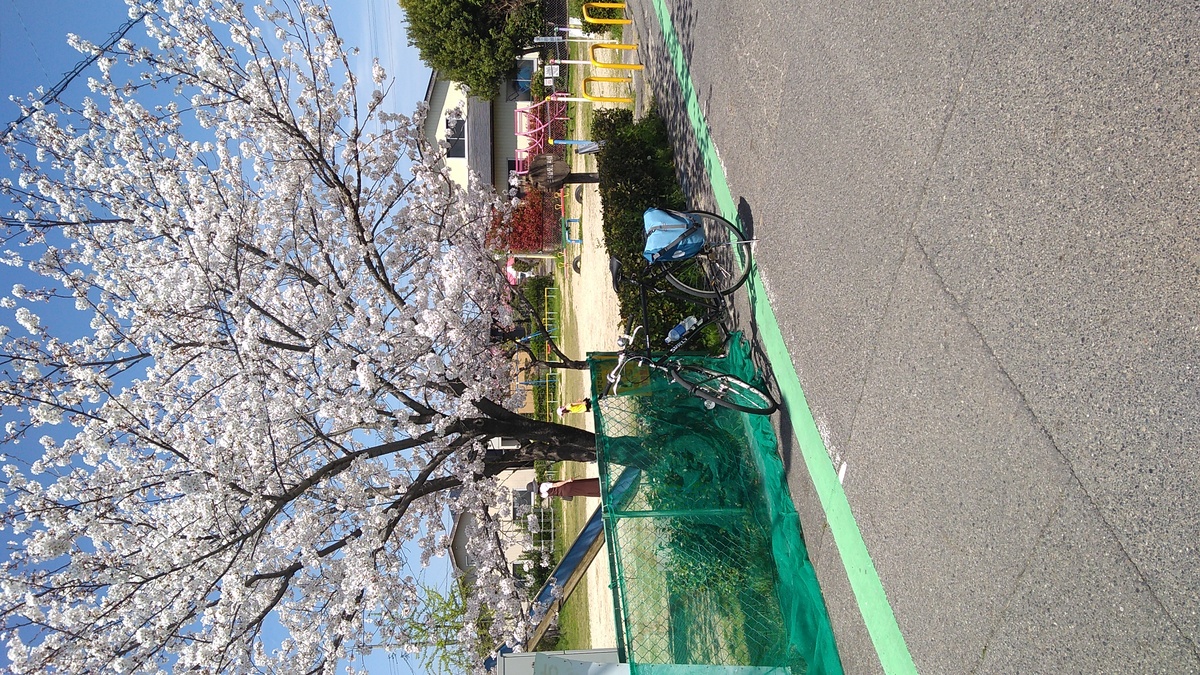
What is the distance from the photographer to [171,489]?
290 inches

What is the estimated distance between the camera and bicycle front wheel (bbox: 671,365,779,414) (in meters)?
7.46

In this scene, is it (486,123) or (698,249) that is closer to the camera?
(698,249)

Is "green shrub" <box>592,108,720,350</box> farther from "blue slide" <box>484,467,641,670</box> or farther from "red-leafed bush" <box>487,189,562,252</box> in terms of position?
"red-leafed bush" <box>487,189,562,252</box>

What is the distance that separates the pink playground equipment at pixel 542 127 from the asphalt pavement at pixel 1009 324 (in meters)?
14.3

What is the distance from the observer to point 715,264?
9.09 meters

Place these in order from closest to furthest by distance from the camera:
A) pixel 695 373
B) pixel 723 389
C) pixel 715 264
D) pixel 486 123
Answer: pixel 723 389, pixel 695 373, pixel 715 264, pixel 486 123

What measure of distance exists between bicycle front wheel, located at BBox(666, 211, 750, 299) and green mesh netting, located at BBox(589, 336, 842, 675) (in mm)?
1533

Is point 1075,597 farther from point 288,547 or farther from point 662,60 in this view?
point 662,60

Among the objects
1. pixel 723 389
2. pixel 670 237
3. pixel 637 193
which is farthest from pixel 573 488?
pixel 637 193

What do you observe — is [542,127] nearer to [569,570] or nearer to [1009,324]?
[569,570]

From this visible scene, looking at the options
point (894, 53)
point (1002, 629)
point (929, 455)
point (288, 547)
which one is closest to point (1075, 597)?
point (1002, 629)

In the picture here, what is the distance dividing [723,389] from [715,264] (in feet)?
6.62

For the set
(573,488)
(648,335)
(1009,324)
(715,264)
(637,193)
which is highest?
(637,193)

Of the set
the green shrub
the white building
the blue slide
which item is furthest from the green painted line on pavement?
the white building
